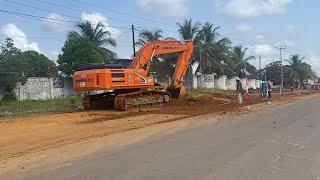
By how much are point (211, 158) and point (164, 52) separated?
64.6 feet

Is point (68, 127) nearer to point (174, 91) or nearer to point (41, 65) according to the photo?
point (174, 91)

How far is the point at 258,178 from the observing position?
28.6 ft

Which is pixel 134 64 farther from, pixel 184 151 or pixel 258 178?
pixel 258 178

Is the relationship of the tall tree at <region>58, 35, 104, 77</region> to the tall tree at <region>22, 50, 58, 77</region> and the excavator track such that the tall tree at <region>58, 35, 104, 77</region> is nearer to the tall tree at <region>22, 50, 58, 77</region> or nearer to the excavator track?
the tall tree at <region>22, 50, 58, 77</region>

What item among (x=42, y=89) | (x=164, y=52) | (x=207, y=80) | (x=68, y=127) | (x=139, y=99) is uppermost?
(x=164, y=52)

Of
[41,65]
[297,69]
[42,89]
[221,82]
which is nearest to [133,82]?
[42,89]

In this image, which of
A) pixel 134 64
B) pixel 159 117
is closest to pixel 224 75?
pixel 134 64

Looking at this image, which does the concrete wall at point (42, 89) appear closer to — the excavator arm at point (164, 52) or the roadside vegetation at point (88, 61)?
the roadside vegetation at point (88, 61)

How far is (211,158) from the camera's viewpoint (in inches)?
431

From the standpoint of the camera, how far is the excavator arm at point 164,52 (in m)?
28.9

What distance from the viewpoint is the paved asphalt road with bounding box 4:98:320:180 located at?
30.1 ft

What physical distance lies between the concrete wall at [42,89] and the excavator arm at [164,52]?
46.6ft

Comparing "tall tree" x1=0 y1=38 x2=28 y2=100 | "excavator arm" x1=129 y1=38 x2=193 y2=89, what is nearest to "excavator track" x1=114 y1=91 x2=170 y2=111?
"excavator arm" x1=129 y1=38 x2=193 y2=89

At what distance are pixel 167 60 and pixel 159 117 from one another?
40.3m
